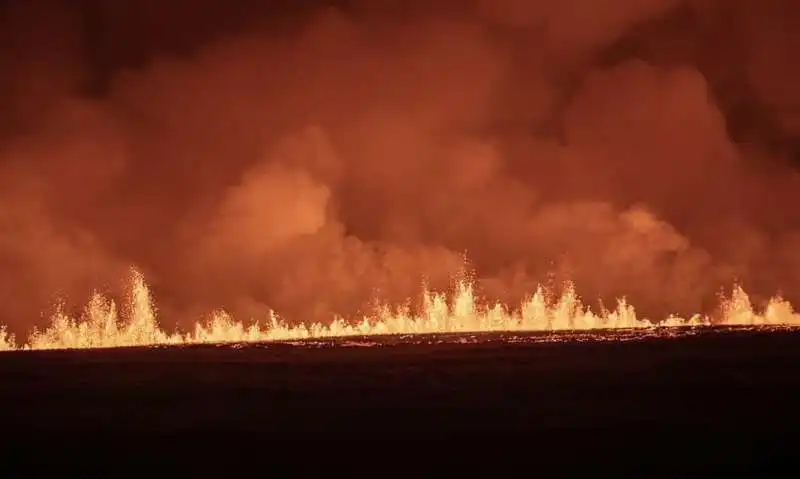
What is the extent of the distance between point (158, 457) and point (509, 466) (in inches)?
660

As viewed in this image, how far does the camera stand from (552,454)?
125 feet

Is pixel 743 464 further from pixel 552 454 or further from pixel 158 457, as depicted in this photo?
pixel 158 457

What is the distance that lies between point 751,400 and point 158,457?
39.6m

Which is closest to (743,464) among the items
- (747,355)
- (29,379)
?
(747,355)

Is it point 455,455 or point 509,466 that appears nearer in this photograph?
point 509,466

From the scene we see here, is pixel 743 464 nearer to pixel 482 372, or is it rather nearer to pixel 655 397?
pixel 655 397

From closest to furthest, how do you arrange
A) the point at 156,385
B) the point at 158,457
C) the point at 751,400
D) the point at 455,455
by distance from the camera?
1. the point at 455,455
2. the point at 158,457
3. the point at 751,400
4. the point at 156,385

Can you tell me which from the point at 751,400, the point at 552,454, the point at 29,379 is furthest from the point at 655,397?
the point at 29,379

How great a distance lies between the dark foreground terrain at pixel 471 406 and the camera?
42.5 metres

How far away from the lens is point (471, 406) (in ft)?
192

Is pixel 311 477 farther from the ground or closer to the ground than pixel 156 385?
closer to the ground

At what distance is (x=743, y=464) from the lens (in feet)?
114

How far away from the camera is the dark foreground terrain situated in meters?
42.5

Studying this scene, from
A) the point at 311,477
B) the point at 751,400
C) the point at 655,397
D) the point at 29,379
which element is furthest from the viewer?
the point at 29,379
